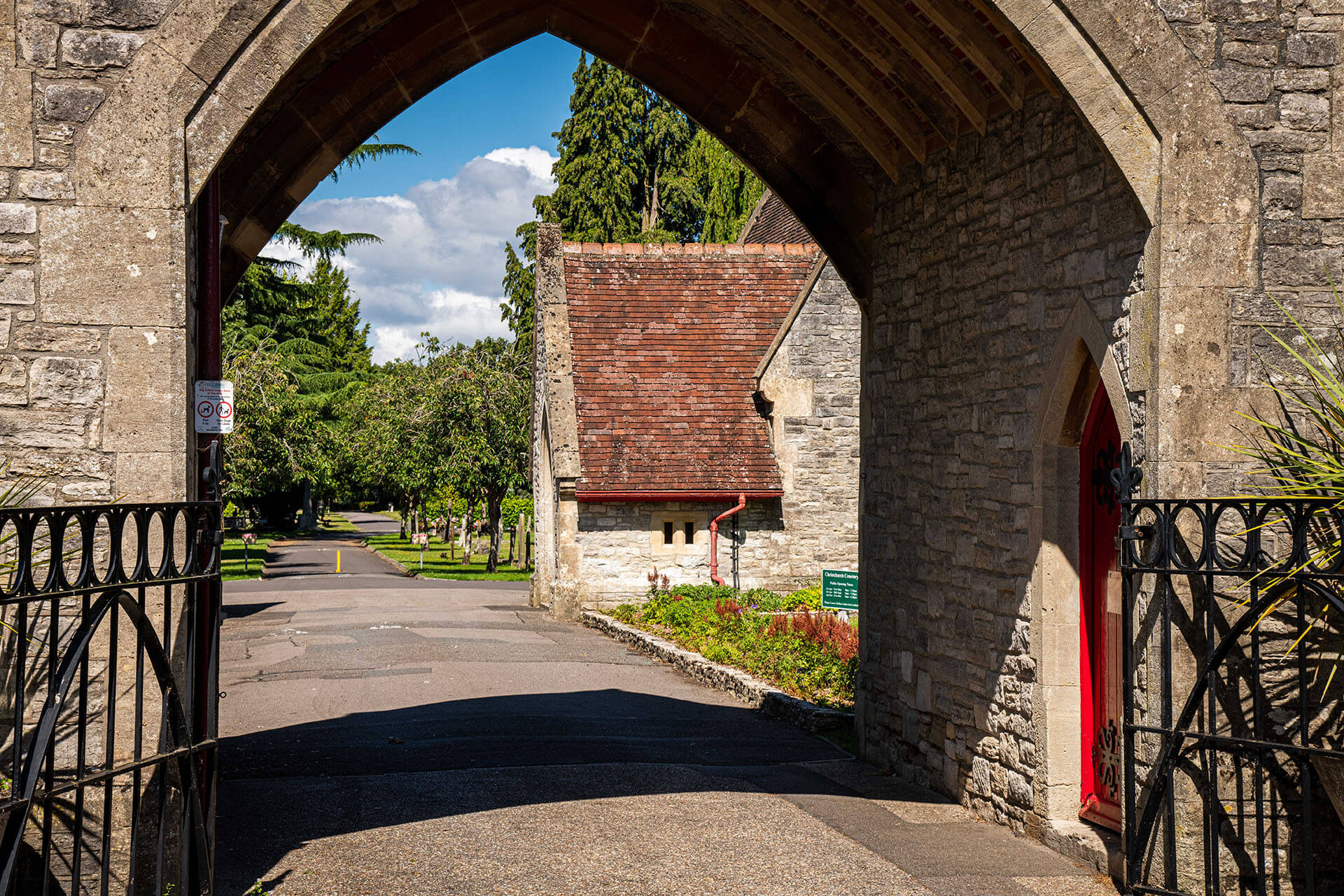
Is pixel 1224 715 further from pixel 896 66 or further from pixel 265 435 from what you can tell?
pixel 265 435

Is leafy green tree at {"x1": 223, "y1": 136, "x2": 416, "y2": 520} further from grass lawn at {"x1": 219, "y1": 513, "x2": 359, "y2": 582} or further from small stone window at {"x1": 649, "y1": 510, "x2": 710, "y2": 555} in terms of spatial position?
small stone window at {"x1": 649, "y1": 510, "x2": 710, "y2": 555}

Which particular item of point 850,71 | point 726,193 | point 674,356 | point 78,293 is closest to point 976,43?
point 850,71

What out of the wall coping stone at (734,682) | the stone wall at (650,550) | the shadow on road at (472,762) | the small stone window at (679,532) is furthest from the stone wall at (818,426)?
the shadow on road at (472,762)

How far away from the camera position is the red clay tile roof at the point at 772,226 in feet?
80.6

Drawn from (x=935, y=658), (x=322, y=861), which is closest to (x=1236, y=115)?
(x=935, y=658)

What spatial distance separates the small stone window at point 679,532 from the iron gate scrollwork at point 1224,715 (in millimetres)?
14745

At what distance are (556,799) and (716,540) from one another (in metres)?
12.3

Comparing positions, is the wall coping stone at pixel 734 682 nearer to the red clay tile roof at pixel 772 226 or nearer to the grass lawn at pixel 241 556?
the grass lawn at pixel 241 556

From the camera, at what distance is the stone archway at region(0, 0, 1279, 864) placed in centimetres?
520

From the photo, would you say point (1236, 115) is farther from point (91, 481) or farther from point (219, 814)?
point (219, 814)

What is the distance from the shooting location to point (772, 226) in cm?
2612

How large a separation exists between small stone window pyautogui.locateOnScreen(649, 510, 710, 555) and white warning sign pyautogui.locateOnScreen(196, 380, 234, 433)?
1448cm

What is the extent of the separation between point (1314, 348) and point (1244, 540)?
0.87 metres

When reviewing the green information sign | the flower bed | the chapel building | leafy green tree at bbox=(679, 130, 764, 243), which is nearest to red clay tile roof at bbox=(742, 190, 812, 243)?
the chapel building
